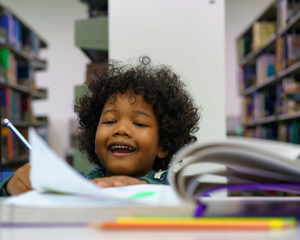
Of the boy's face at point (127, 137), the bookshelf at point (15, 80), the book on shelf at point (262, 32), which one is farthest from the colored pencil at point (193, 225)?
the book on shelf at point (262, 32)

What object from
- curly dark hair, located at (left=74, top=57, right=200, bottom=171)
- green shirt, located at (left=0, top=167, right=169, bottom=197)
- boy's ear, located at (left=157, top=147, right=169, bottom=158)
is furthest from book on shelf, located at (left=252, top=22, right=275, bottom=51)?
green shirt, located at (left=0, top=167, right=169, bottom=197)

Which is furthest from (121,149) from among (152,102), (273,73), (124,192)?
(273,73)

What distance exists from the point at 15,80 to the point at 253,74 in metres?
2.81

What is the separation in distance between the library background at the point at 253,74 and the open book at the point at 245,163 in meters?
1.82

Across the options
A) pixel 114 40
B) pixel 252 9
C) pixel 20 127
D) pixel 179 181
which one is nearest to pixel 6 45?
pixel 20 127

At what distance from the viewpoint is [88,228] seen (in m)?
0.35

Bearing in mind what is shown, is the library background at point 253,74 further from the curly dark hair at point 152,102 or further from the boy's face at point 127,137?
the boy's face at point 127,137

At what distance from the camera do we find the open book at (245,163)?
0.41m

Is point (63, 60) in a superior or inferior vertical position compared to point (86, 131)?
superior

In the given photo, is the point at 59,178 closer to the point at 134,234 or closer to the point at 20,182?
the point at 134,234

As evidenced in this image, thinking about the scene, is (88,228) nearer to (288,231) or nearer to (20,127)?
(288,231)

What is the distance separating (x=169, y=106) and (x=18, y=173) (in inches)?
19.8

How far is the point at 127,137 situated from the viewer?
92 centimetres

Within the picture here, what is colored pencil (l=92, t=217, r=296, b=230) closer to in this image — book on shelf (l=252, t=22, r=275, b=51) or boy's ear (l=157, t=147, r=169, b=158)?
boy's ear (l=157, t=147, r=169, b=158)
